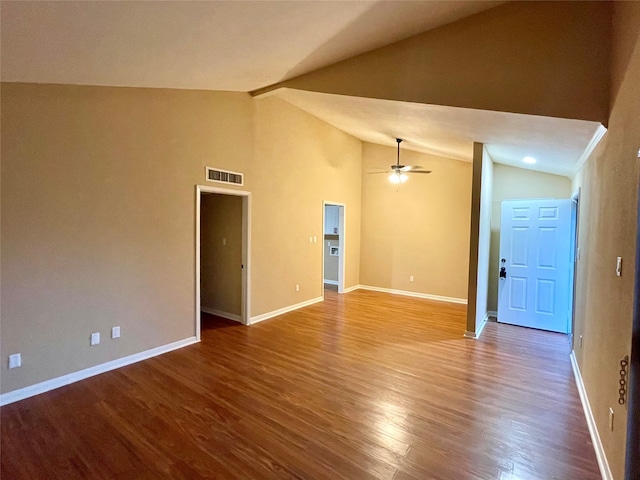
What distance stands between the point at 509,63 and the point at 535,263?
3.35 metres

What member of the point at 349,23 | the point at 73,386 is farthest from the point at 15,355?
the point at 349,23

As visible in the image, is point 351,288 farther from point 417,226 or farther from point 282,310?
point 282,310

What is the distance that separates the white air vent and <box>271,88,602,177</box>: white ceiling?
1323mm

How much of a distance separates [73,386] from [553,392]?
461cm

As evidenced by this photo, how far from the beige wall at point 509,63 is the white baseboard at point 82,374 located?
3.80 meters

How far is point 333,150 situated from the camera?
6.86 m

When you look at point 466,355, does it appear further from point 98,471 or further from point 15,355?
point 15,355

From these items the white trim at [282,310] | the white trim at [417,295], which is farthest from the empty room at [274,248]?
the white trim at [417,295]

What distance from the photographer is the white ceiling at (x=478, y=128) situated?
306 cm

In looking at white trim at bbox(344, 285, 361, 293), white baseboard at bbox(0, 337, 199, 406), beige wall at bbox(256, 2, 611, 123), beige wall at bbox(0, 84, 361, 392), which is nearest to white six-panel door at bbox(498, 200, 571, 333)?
beige wall at bbox(256, 2, 611, 123)

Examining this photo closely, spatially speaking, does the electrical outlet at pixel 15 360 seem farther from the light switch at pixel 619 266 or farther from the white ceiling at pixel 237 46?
the light switch at pixel 619 266

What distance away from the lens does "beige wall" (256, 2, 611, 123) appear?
2.59 meters

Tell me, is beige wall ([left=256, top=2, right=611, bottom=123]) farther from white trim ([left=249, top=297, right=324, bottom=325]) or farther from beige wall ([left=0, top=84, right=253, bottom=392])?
white trim ([left=249, top=297, right=324, bottom=325])

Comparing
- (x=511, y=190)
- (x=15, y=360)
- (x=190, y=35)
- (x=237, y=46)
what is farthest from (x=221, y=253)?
(x=511, y=190)
